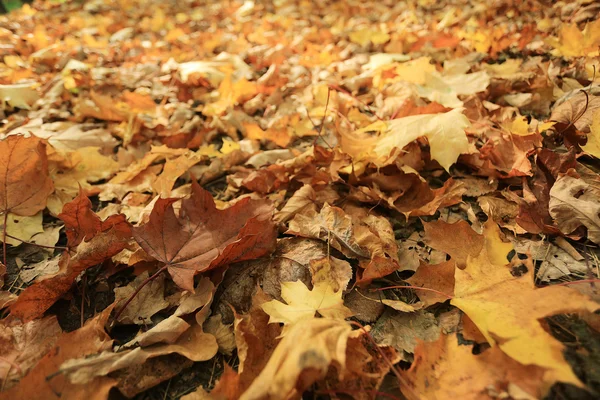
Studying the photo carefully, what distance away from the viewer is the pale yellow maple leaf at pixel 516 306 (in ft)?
2.08

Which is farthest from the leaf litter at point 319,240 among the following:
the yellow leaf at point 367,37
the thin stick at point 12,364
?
the yellow leaf at point 367,37

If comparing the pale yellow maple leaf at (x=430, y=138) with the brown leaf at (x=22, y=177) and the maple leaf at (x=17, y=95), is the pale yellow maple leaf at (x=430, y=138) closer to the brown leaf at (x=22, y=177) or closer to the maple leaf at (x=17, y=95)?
the brown leaf at (x=22, y=177)

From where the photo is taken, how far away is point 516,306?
0.74 m

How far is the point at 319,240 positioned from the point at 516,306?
579mm

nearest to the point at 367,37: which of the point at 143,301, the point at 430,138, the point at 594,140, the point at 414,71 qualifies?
the point at 414,71

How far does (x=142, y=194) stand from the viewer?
1.49 meters

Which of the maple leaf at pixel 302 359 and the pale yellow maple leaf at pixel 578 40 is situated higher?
the pale yellow maple leaf at pixel 578 40

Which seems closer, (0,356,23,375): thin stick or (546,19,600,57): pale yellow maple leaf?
(0,356,23,375): thin stick

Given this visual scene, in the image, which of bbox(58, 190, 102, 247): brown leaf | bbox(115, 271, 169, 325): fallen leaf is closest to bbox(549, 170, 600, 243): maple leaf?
bbox(115, 271, 169, 325): fallen leaf

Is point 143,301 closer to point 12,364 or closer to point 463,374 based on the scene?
point 12,364

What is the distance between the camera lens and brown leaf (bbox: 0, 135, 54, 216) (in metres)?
1.21

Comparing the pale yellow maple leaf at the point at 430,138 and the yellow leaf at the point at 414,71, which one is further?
the yellow leaf at the point at 414,71

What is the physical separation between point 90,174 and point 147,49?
2.44 metres

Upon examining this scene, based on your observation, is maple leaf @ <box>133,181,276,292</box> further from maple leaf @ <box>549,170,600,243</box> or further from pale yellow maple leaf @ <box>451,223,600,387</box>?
maple leaf @ <box>549,170,600,243</box>
